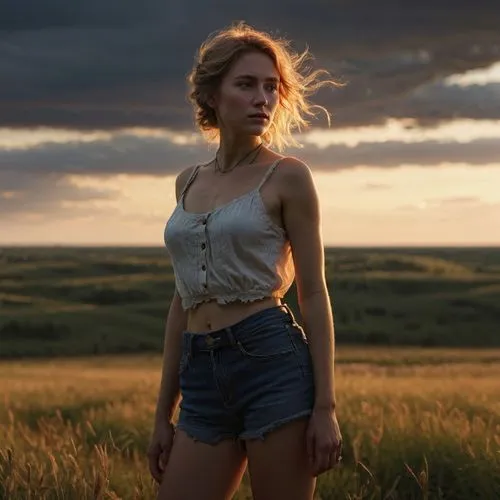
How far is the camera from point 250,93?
4199 mm

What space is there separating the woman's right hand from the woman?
0.12m

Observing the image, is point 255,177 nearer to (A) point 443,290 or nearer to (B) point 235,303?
(B) point 235,303

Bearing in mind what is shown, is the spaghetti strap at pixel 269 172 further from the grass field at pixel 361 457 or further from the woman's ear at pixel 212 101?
the grass field at pixel 361 457

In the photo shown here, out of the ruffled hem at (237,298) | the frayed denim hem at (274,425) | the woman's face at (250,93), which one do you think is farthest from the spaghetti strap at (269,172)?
the frayed denim hem at (274,425)

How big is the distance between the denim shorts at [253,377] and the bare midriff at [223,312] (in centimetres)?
3

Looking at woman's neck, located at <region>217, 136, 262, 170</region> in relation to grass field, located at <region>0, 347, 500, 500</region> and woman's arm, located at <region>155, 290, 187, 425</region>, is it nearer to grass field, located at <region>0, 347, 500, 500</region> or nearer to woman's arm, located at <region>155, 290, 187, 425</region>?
woman's arm, located at <region>155, 290, 187, 425</region>

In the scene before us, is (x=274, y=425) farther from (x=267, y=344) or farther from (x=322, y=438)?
(x=267, y=344)

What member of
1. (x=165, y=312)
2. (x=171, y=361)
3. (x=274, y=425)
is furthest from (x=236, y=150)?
(x=165, y=312)

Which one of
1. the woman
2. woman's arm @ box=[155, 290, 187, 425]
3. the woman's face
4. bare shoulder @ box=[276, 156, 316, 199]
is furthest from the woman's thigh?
the woman's face

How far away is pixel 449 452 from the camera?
693cm

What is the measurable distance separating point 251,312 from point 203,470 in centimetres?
66

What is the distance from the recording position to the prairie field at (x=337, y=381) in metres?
6.61

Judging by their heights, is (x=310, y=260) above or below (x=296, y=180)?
below

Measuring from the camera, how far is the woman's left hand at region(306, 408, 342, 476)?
4.00 metres
